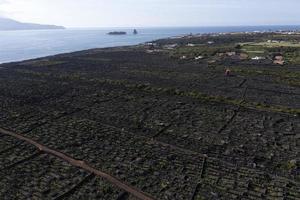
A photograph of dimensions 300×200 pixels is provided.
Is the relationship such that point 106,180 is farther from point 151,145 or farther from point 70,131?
point 70,131

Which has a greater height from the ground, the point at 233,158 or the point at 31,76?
the point at 31,76

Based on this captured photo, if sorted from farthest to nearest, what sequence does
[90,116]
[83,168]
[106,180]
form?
[90,116], [83,168], [106,180]

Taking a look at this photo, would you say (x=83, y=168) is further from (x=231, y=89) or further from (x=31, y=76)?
(x=31, y=76)

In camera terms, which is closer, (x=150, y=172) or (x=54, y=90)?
(x=150, y=172)

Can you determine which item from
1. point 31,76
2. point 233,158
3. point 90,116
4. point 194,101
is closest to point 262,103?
point 194,101

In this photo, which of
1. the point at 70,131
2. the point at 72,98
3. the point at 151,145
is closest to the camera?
the point at 151,145

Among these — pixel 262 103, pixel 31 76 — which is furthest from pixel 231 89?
pixel 31 76
